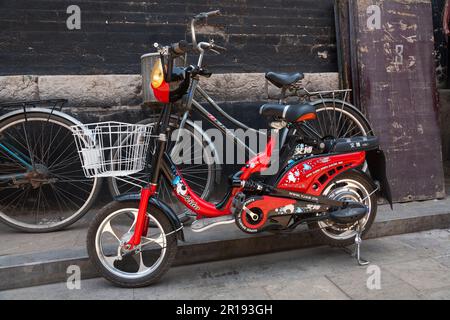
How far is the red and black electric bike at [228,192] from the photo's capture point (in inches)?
120

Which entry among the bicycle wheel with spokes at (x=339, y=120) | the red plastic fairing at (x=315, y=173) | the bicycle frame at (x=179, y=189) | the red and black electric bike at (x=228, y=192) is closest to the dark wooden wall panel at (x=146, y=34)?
the bicycle wheel with spokes at (x=339, y=120)

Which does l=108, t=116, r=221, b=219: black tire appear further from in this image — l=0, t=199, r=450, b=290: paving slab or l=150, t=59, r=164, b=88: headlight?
l=150, t=59, r=164, b=88: headlight

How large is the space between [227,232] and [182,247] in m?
0.50

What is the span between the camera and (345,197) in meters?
3.46

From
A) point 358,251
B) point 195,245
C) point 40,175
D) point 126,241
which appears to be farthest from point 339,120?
point 40,175

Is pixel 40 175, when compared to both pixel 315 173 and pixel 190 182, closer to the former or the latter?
pixel 190 182

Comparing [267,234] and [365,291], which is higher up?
[267,234]

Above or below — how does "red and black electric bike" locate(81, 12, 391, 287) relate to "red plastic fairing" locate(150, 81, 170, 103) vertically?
below

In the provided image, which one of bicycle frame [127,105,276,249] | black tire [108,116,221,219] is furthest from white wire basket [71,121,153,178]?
black tire [108,116,221,219]

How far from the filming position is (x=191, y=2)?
4820 millimetres

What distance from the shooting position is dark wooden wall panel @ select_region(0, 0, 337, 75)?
4.49 metres

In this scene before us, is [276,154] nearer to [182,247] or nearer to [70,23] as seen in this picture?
[182,247]
